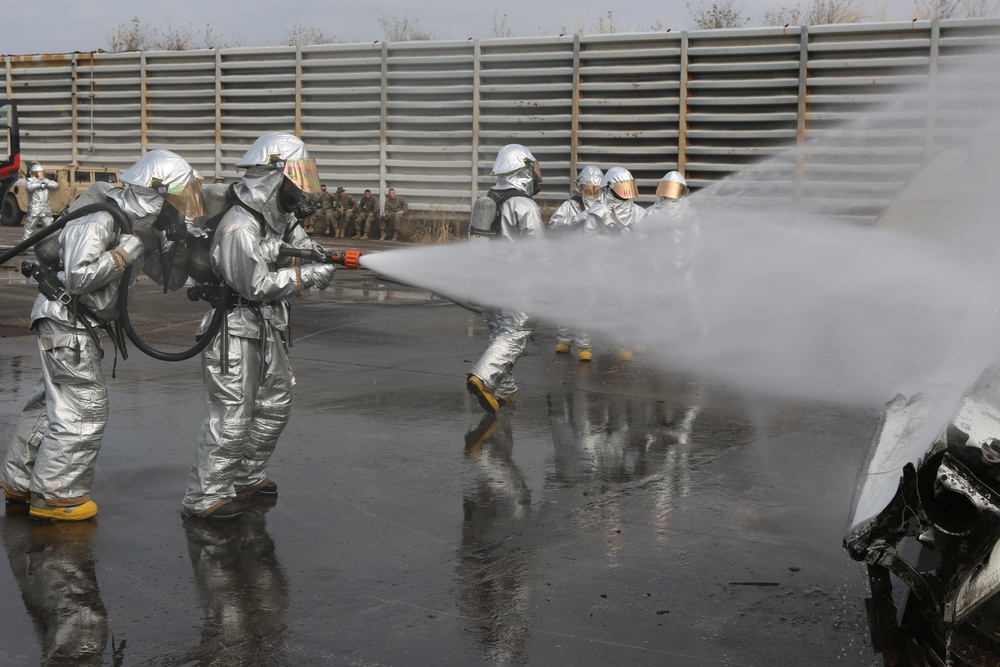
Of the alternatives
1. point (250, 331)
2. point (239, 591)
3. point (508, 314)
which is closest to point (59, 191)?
point (508, 314)

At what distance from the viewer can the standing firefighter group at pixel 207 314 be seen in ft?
17.1

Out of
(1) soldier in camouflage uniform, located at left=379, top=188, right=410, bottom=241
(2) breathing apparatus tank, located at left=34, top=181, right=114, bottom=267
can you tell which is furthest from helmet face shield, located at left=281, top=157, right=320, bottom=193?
(1) soldier in camouflage uniform, located at left=379, top=188, right=410, bottom=241

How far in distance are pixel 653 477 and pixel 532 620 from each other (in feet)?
7.33

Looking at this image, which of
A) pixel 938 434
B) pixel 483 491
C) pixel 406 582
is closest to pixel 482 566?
pixel 406 582

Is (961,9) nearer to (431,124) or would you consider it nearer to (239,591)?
(431,124)

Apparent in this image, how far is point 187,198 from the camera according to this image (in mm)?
5461

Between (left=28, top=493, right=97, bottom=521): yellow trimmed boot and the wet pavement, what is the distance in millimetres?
57

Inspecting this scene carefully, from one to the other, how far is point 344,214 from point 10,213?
356 inches

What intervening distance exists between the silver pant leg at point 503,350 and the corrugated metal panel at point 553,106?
9390 millimetres

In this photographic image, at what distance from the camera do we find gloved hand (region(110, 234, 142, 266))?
17.0 ft

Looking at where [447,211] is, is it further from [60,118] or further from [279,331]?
[279,331]

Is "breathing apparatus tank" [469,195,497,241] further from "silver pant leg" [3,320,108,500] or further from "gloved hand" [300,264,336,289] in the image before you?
"silver pant leg" [3,320,108,500]

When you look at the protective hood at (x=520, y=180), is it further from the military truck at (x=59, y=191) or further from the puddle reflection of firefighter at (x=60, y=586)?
the military truck at (x=59, y=191)

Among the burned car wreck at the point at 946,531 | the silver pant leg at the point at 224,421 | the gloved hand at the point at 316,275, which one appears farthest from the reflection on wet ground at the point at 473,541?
Answer: the gloved hand at the point at 316,275
